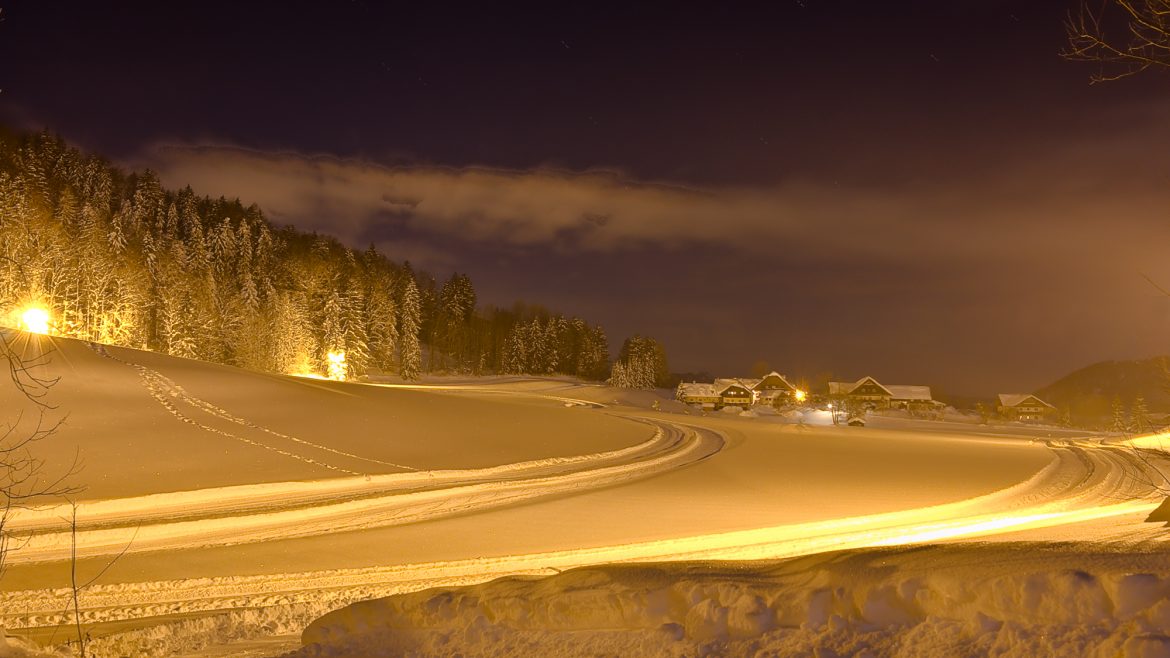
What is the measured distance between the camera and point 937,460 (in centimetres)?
3953

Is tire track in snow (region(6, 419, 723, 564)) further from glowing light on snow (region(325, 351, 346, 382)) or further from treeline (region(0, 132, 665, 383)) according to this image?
glowing light on snow (region(325, 351, 346, 382))

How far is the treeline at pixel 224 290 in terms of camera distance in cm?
6725

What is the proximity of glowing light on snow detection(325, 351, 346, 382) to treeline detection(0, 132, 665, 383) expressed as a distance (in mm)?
467

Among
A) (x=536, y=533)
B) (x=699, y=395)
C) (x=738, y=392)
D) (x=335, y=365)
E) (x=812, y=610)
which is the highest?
(x=335, y=365)

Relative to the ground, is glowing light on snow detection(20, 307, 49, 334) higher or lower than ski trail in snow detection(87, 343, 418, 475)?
higher

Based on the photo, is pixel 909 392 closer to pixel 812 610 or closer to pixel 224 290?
pixel 224 290

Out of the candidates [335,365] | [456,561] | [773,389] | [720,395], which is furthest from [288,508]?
[773,389]

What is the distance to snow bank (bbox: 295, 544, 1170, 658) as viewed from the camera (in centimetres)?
434

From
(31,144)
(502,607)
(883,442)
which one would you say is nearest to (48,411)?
(502,607)

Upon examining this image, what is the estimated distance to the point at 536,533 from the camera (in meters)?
17.9

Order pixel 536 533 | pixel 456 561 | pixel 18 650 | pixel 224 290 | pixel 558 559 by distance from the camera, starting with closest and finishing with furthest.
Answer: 1. pixel 18 650
2. pixel 456 561
3. pixel 558 559
4. pixel 536 533
5. pixel 224 290

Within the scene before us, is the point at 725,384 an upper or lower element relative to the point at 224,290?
lower

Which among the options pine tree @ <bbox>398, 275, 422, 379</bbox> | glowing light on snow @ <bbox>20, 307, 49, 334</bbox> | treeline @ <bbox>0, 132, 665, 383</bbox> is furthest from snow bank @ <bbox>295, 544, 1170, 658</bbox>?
pine tree @ <bbox>398, 275, 422, 379</bbox>

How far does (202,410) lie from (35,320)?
28.5m
